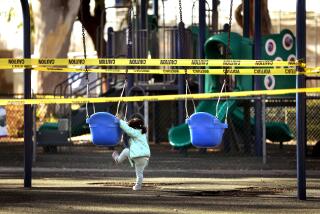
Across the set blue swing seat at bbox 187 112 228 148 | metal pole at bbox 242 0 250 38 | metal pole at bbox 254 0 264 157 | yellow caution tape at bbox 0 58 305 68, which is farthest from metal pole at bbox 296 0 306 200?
metal pole at bbox 242 0 250 38

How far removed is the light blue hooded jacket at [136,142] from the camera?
14.6 meters

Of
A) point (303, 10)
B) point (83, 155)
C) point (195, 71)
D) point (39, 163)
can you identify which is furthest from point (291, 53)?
point (303, 10)

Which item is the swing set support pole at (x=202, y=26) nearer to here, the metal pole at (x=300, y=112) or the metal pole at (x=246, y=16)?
the metal pole at (x=246, y=16)

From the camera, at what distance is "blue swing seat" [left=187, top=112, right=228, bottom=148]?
1474cm

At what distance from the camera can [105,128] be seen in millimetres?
14688

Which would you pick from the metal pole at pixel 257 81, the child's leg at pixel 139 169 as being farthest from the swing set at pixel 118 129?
the metal pole at pixel 257 81

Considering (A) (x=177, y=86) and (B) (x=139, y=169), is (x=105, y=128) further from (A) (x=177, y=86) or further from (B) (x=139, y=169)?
(A) (x=177, y=86)

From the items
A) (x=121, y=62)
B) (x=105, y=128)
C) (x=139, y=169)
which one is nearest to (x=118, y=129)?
(x=105, y=128)

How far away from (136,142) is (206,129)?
0.96m

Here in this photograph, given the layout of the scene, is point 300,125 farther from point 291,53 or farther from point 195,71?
point 291,53

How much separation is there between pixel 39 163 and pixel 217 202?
8954 millimetres

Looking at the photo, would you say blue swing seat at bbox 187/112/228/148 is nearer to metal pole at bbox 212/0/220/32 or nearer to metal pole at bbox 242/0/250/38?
metal pole at bbox 242/0/250/38

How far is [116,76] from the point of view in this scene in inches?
1153

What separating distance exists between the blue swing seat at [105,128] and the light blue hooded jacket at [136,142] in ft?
0.36
